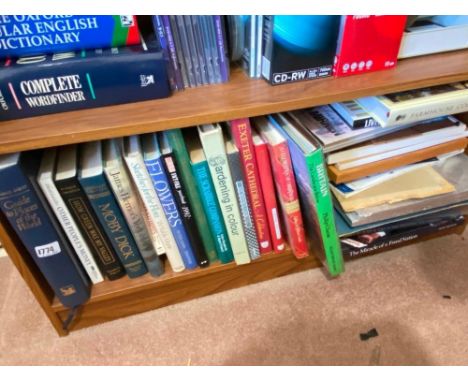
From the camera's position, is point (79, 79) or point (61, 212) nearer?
point (79, 79)

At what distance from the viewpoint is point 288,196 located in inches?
26.7

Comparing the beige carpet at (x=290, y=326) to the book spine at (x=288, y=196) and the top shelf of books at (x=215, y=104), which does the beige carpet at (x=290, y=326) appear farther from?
the top shelf of books at (x=215, y=104)

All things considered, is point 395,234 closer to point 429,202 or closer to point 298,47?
point 429,202

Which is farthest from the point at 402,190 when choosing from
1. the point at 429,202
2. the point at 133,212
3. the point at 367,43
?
the point at 133,212

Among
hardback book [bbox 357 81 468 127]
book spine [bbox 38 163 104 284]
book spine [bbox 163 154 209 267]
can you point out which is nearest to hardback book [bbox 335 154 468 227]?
hardback book [bbox 357 81 468 127]

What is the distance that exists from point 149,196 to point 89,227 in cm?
13

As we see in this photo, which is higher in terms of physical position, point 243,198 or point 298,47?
point 298,47

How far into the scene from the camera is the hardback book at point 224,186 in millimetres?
584

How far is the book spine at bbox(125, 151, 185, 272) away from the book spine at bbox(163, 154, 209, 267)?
0.03 meters

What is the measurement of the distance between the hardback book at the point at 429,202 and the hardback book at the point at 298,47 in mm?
317

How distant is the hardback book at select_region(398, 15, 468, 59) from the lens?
618 millimetres

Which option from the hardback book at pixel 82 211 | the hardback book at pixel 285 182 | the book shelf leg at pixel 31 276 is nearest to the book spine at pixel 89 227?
the hardback book at pixel 82 211
